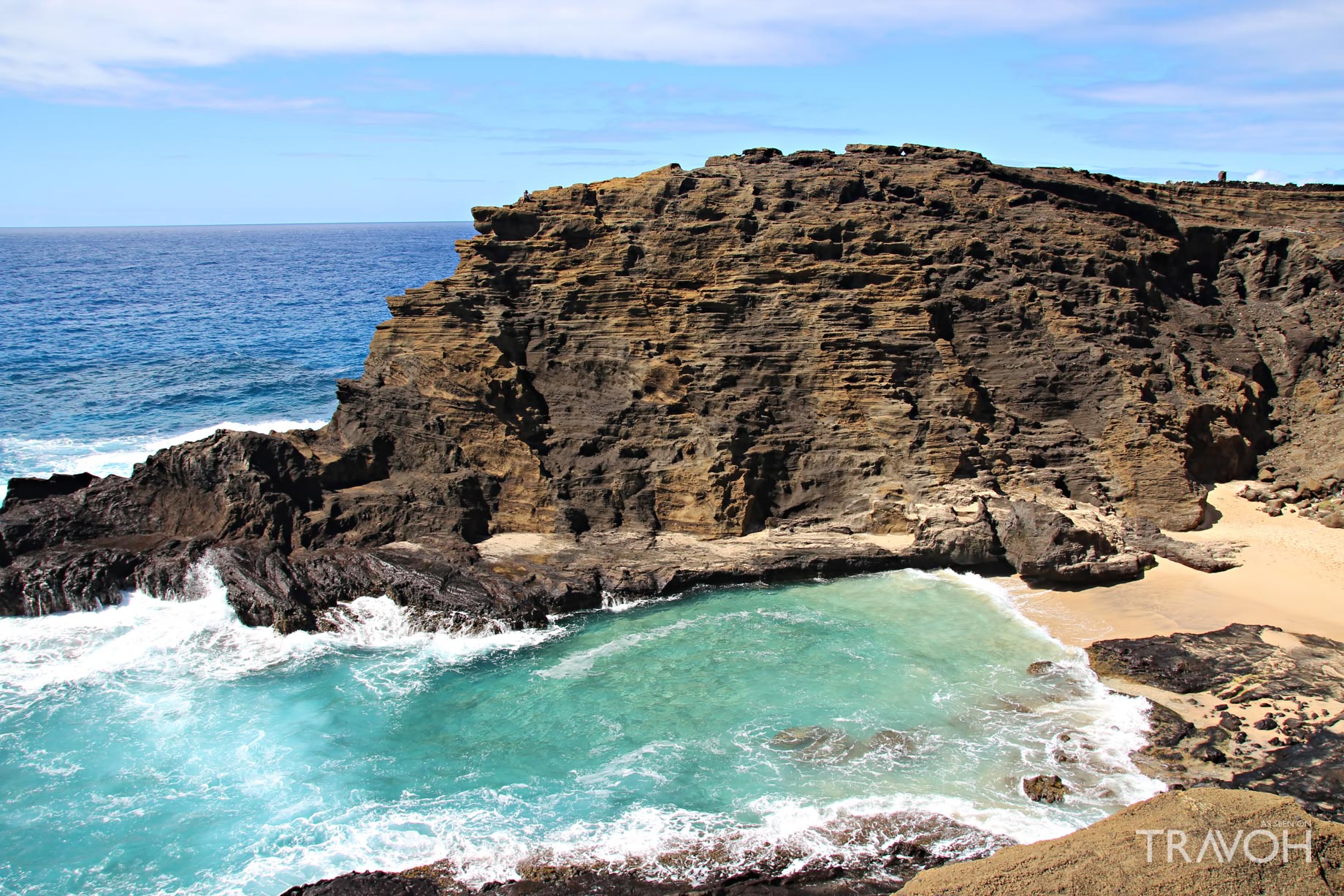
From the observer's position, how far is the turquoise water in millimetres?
12680

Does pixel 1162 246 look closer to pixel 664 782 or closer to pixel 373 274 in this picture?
pixel 664 782

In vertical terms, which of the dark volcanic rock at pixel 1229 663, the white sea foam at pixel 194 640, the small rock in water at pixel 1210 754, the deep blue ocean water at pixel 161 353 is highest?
the deep blue ocean water at pixel 161 353

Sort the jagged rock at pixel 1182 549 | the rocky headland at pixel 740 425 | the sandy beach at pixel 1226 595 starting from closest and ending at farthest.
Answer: the sandy beach at pixel 1226 595 < the jagged rock at pixel 1182 549 < the rocky headland at pixel 740 425

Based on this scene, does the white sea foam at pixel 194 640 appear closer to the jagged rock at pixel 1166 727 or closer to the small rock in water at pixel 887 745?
the small rock in water at pixel 887 745

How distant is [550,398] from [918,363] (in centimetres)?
972

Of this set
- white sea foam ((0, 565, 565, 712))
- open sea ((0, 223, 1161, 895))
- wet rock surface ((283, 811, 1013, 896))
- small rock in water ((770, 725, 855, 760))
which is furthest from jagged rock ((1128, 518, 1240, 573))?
white sea foam ((0, 565, 565, 712))

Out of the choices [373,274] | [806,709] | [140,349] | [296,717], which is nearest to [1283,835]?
[806,709]

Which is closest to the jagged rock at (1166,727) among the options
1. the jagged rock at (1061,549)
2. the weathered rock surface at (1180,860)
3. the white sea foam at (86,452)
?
the jagged rock at (1061,549)

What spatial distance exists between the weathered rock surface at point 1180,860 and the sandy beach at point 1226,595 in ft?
29.3

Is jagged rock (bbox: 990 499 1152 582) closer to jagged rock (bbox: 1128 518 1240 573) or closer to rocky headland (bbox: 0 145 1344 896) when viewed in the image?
rocky headland (bbox: 0 145 1344 896)

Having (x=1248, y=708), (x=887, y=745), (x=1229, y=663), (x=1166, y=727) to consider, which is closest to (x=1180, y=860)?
(x=887, y=745)

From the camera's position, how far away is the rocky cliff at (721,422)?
20.5 meters

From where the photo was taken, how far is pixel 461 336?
23.3 metres

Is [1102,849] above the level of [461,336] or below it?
below
